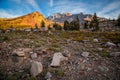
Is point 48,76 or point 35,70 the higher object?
point 35,70

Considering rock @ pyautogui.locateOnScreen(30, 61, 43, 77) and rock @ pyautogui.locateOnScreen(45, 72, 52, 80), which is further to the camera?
rock @ pyautogui.locateOnScreen(30, 61, 43, 77)

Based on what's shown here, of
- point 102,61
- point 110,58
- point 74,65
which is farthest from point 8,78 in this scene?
point 110,58

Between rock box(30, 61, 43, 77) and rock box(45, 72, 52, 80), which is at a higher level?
rock box(30, 61, 43, 77)

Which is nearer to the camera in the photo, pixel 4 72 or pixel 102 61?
pixel 4 72

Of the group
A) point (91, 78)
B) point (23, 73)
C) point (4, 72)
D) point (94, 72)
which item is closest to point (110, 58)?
point (94, 72)

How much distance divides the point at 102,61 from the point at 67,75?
158 inches

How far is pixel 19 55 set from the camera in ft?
36.5

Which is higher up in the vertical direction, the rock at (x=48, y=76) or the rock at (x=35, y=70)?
the rock at (x=35, y=70)

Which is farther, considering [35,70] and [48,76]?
[35,70]

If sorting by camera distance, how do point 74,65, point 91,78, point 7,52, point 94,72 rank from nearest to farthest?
point 91,78, point 94,72, point 74,65, point 7,52

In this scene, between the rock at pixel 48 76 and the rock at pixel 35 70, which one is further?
the rock at pixel 35 70

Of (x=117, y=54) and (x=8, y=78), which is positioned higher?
(x=117, y=54)

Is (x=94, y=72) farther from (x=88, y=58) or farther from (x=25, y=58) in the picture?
(x=25, y=58)

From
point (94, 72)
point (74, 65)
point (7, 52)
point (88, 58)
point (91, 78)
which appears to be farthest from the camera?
point (7, 52)
